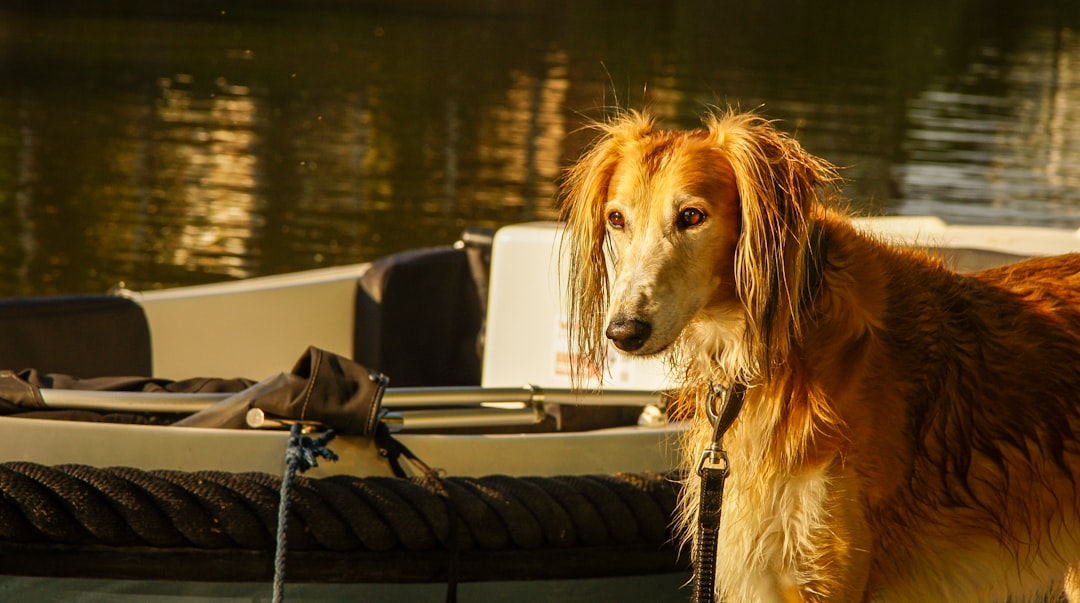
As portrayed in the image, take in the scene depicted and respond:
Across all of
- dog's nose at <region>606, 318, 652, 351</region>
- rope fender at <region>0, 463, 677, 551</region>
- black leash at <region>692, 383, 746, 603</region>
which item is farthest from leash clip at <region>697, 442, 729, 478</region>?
rope fender at <region>0, 463, 677, 551</region>

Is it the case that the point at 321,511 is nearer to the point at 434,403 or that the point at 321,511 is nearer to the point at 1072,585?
the point at 434,403

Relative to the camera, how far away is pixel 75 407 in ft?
12.8

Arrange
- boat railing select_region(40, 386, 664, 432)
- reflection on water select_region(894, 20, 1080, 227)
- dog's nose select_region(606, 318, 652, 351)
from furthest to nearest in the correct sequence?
reflection on water select_region(894, 20, 1080, 227) → boat railing select_region(40, 386, 664, 432) → dog's nose select_region(606, 318, 652, 351)

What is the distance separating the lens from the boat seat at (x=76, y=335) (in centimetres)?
509

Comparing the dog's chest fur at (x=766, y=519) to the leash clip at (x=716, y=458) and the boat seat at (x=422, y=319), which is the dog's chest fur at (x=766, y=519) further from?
the boat seat at (x=422, y=319)

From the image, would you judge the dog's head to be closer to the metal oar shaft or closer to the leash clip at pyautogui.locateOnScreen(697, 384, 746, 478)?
the leash clip at pyautogui.locateOnScreen(697, 384, 746, 478)

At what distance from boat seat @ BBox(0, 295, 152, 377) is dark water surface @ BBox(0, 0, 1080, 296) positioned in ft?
7.56

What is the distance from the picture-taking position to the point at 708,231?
2.69 metres

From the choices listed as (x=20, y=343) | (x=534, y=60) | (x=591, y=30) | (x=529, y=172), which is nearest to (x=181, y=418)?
(x=20, y=343)

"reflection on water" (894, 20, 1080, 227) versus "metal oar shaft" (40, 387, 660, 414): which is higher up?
"reflection on water" (894, 20, 1080, 227)

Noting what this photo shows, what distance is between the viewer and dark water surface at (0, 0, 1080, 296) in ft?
37.4

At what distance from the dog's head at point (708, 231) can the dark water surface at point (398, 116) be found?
101 cm

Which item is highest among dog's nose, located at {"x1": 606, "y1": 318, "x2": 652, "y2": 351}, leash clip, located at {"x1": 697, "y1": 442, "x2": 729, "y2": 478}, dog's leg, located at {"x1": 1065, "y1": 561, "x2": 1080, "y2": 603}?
dog's nose, located at {"x1": 606, "y1": 318, "x2": 652, "y2": 351}

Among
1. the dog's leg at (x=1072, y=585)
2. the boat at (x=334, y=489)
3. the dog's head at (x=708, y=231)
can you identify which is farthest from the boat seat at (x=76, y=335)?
the dog's leg at (x=1072, y=585)
